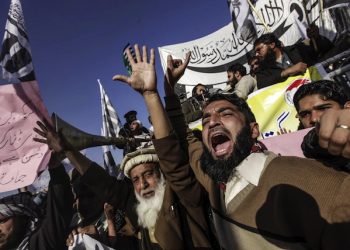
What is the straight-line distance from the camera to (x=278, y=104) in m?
3.39

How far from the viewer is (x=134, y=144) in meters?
3.72

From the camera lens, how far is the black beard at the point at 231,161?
166 cm

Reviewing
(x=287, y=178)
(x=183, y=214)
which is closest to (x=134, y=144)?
(x=183, y=214)

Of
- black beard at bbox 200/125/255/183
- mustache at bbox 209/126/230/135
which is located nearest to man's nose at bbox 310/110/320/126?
black beard at bbox 200/125/255/183

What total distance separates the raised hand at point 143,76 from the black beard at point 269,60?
242 cm

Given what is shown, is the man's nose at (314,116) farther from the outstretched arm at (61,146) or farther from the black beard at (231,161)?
the outstretched arm at (61,146)

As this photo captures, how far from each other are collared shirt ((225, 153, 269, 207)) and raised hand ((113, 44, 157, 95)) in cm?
76

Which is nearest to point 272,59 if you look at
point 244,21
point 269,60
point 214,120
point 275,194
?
point 269,60

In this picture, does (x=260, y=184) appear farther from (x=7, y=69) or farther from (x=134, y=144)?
(x=7, y=69)

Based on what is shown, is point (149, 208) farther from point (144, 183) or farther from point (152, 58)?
point (152, 58)

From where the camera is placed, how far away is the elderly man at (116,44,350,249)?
43.7 inches

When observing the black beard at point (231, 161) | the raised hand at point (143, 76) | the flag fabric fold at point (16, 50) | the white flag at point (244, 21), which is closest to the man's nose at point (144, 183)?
the black beard at point (231, 161)

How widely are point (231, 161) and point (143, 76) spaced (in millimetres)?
807

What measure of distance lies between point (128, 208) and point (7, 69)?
2124 millimetres
